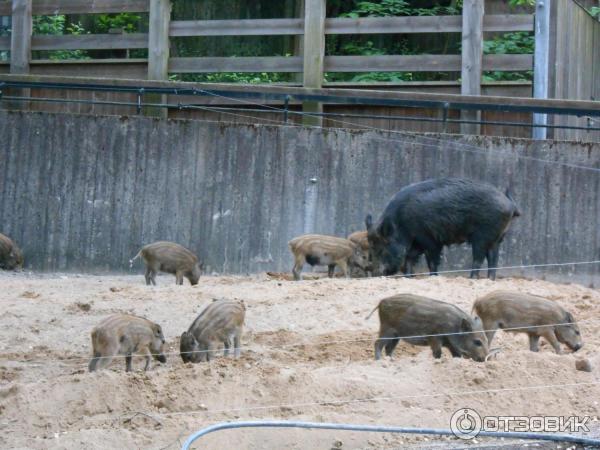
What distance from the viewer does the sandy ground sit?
24.4 feet

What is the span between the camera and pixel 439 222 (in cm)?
1385

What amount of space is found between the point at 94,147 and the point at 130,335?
556 centimetres

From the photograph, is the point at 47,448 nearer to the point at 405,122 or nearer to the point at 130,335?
the point at 130,335

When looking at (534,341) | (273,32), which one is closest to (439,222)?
(273,32)

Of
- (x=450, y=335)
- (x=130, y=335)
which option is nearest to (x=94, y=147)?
(x=130, y=335)

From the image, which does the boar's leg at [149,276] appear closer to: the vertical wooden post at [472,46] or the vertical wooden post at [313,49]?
the vertical wooden post at [313,49]

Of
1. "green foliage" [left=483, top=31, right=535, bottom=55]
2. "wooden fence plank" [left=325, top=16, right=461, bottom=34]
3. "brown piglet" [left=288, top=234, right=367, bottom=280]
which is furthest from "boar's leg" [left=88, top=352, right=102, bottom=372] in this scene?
"green foliage" [left=483, top=31, right=535, bottom=55]

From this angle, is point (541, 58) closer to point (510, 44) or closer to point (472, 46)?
point (472, 46)

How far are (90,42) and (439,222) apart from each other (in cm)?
579

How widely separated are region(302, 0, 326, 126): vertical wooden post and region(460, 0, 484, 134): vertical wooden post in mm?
1920

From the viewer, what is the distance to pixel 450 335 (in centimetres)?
929

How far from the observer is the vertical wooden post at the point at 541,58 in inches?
576

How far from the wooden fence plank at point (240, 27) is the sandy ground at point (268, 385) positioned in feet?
18.2

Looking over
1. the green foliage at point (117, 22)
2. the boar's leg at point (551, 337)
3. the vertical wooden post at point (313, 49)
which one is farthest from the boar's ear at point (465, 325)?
the green foliage at point (117, 22)
